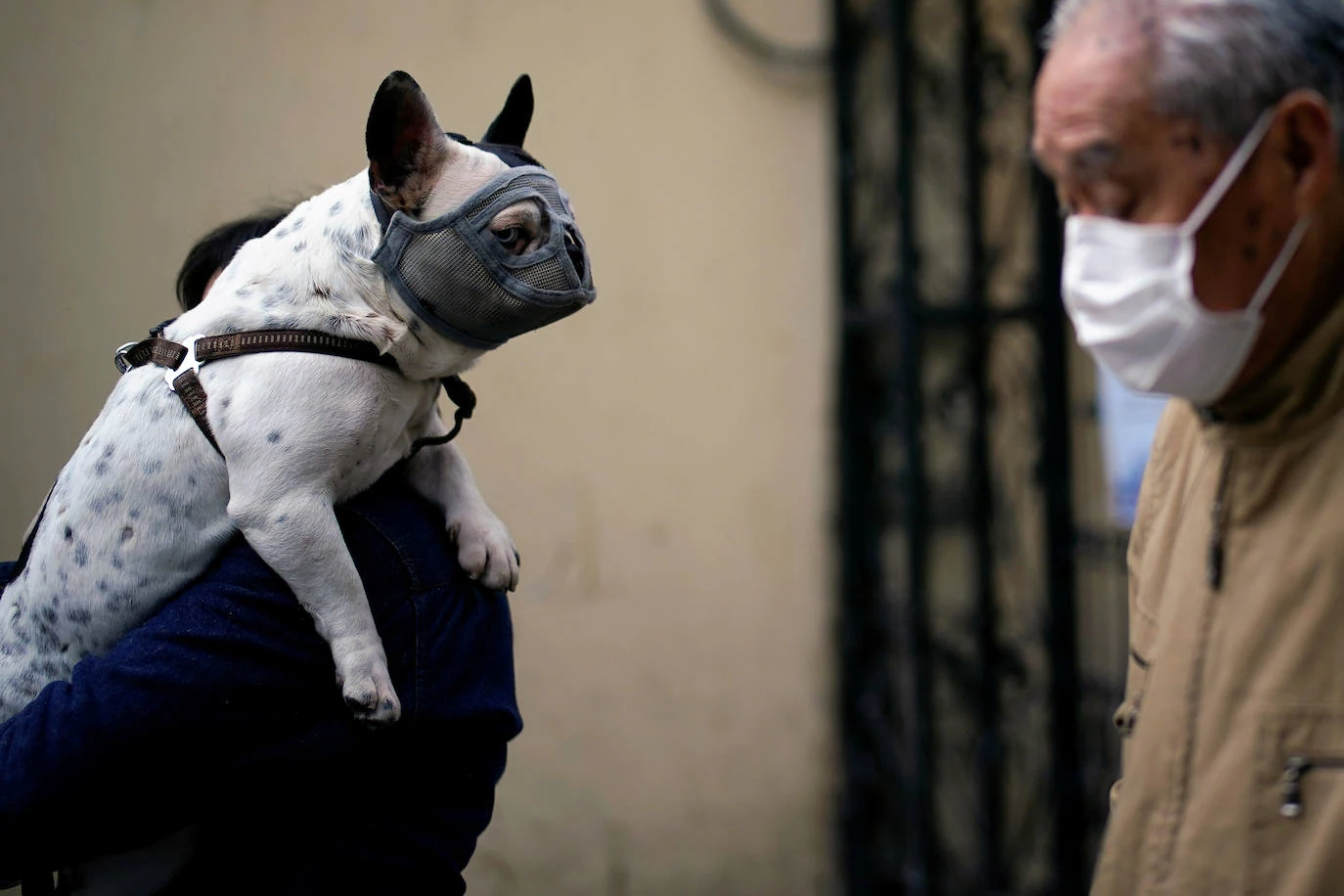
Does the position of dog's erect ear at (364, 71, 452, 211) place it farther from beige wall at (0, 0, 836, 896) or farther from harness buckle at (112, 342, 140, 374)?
beige wall at (0, 0, 836, 896)

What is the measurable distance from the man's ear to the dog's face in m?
0.78

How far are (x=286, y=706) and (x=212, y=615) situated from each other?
0.43 ft

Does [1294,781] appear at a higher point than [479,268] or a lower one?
lower

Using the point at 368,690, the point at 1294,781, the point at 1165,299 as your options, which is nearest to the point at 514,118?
the point at 368,690

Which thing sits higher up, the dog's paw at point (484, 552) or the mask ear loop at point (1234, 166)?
the mask ear loop at point (1234, 166)

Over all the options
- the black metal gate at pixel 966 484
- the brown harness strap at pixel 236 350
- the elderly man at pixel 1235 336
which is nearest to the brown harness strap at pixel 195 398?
the brown harness strap at pixel 236 350

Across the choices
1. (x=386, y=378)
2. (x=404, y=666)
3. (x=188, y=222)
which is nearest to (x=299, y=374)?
(x=386, y=378)

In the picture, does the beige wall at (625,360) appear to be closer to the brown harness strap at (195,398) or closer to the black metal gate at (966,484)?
the black metal gate at (966,484)

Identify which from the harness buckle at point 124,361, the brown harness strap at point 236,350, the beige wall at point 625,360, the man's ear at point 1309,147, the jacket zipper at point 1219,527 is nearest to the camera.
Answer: the man's ear at point 1309,147

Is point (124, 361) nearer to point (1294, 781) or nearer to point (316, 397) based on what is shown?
point (316, 397)

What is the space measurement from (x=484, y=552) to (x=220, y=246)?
70 centimetres

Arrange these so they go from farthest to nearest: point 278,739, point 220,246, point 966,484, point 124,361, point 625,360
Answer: point 966,484 < point 625,360 < point 220,246 < point 124,361 < point 278,739

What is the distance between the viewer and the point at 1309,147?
102 cm

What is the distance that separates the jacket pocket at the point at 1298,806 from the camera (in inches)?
39.7
